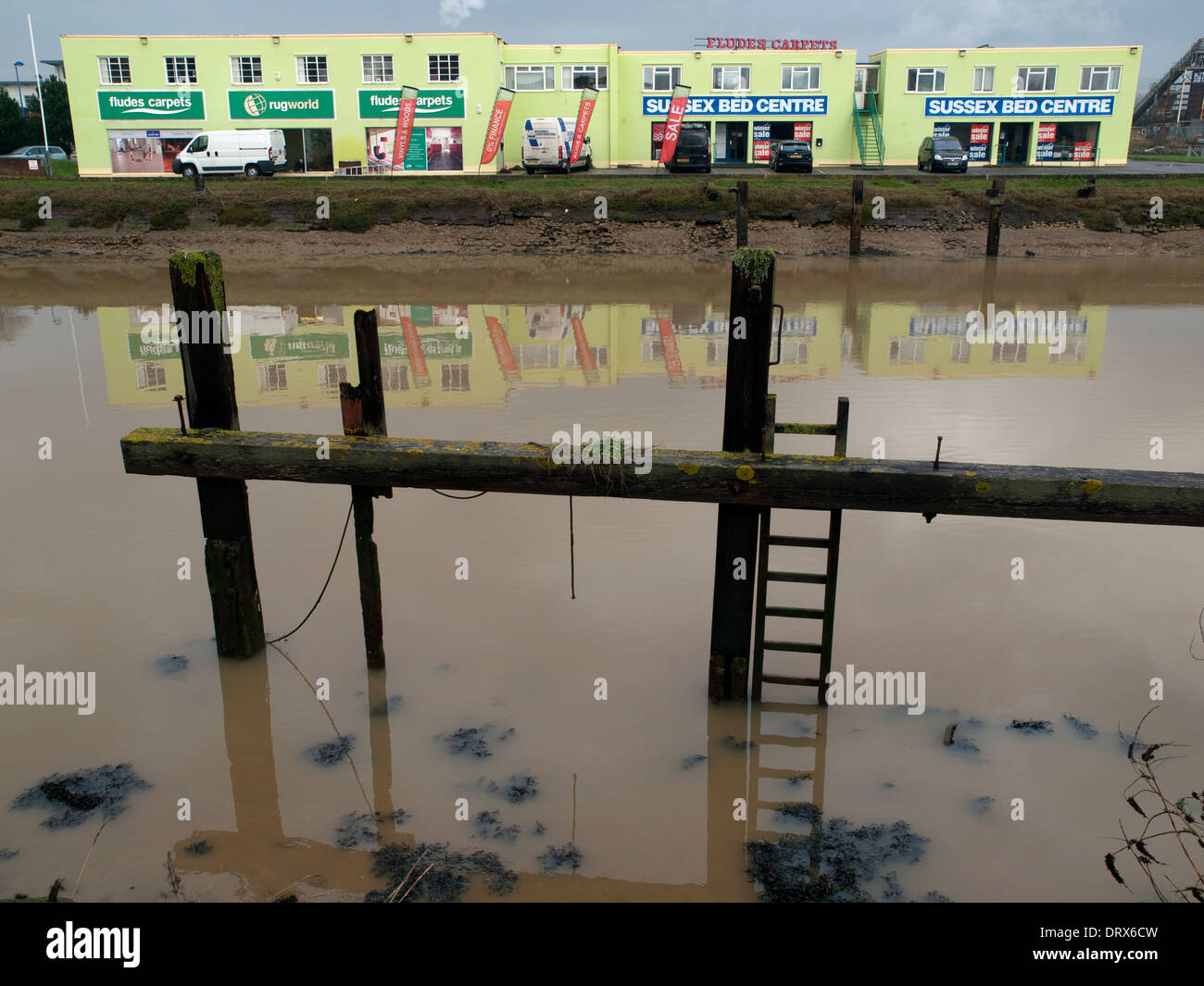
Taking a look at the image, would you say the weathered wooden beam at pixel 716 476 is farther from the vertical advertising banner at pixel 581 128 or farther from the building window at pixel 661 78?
the building window at pixel 661 78

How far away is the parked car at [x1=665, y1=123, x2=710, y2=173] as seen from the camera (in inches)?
1673

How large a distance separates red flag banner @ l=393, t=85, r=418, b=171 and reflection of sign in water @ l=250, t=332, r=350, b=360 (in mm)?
25041

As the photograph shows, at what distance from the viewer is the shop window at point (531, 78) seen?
48.1m

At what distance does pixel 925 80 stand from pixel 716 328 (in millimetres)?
36056

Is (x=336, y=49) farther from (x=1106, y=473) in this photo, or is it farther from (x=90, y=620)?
(x=1106, y=473)

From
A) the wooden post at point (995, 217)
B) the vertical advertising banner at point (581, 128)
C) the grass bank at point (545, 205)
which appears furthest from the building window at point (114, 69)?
the wooden post at point (995, 217)

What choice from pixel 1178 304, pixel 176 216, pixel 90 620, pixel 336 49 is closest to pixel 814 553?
pixel 90 620

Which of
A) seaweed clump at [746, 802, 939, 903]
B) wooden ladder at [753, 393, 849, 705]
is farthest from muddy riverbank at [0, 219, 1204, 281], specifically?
seaweed clump at [746, 802, 939, 903]

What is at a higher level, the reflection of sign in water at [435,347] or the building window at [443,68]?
the building window at [443,68]

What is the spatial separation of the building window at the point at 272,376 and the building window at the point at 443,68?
3267cm

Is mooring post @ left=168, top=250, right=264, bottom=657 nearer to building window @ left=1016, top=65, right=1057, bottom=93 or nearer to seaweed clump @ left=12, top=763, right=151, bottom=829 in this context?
seaweed clump @ left=12, top=763, right=151, bottom=829
